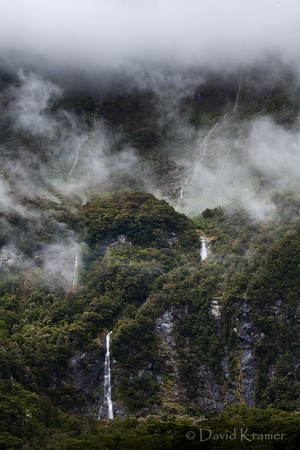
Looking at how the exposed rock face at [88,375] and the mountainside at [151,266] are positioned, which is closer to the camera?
the mountainside at [151,266]

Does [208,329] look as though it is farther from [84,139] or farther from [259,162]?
[84,139]

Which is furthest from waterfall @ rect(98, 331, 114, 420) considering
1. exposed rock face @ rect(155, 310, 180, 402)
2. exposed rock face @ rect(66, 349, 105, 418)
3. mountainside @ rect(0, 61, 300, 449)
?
exposed rock face @ rect(155, 310, 180, 402)

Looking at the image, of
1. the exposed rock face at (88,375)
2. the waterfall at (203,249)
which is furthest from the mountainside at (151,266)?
the waterfall at (203,249)

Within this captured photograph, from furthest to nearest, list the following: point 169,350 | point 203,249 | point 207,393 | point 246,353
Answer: point 203,249 → point 169,350 → point 246,353 → point 207,393

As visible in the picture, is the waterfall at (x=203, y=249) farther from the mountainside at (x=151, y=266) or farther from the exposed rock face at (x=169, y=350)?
the exposed rock face at (x=169, y=350)

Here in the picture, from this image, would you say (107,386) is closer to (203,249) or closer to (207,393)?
(207,393)

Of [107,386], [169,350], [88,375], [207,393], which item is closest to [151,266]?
[169,350]

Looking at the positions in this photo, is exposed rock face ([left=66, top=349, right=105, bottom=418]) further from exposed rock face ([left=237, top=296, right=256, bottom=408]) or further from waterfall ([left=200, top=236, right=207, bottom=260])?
waterfall ([left=200, top=236, right=207, bottom=260])

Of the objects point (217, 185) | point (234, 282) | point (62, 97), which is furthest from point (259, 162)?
point (62, 97)
